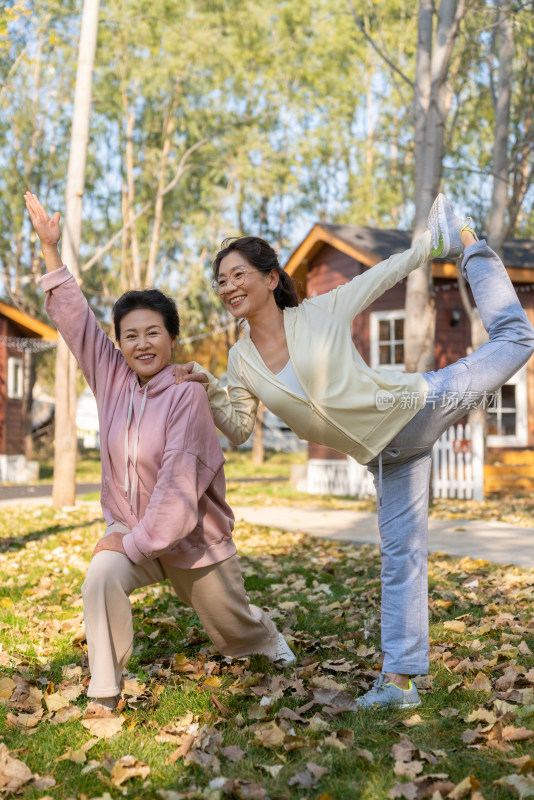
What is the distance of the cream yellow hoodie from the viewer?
352cm

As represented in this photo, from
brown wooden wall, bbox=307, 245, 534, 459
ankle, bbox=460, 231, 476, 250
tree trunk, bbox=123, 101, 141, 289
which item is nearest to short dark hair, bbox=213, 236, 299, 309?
Answer: ankle, bbox=460, 231, 476, 250

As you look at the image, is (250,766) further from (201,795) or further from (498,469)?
(498,469)

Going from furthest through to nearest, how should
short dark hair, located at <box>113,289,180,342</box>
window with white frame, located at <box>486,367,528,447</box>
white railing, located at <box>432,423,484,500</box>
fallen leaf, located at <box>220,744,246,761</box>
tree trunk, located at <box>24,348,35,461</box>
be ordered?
tree trunk, located at <box>24,348,35,461</box>
window with white frame, located at <box>486,367,528,447</box>
white railing, located at <box>432,423,484,500</box>
short dark hair, located at <box>113,289,180,342</box>
fallen leaf, located at <box>220,744,246,761</box>

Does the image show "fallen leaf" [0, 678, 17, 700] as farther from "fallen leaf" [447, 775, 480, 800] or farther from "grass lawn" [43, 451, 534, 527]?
"grass lawn" [43, 451, 534, 527]

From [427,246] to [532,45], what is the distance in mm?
17236

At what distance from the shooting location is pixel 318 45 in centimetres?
3269

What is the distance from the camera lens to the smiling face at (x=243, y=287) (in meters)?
3.76

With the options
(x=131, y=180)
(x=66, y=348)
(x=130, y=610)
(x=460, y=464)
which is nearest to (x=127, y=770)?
(x=130, y=610)

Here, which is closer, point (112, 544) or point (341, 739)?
point (341, 739)

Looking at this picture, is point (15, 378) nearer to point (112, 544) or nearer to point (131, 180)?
point (131, 180)

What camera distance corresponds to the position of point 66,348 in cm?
1288

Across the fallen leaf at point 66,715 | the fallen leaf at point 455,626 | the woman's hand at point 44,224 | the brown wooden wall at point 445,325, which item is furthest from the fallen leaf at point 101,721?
the brown wooden wall at point 445,325

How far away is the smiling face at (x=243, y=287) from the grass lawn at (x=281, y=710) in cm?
174

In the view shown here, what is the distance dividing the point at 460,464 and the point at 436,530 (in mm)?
4952
